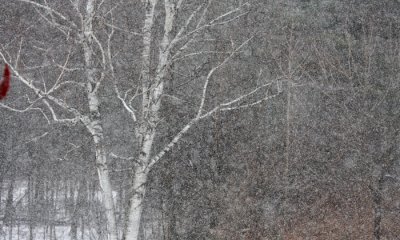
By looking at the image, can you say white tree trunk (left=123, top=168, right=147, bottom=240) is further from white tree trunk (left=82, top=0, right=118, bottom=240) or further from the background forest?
the background forest

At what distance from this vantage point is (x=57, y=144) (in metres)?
20.3

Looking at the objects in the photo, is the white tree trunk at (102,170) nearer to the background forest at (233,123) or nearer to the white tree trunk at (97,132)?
the white tree trunk at (97,132)

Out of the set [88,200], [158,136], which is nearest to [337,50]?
[158,136]

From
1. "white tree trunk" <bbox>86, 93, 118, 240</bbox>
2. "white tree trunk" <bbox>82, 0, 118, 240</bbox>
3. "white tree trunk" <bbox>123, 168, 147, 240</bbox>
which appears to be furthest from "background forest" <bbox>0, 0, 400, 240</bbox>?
"white tree trunk" <bbox>123, 168, 147, 240</bbox>

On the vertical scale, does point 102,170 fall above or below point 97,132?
below

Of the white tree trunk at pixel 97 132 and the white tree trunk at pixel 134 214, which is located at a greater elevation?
the white tree trunk at pixel 97 132

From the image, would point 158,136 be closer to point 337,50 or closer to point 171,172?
point 171,172

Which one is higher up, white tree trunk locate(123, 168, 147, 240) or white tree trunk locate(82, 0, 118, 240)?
white tree trunk locate(82, 0, 118, 240)

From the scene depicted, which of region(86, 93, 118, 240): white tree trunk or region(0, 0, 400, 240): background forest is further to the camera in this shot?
region(0, 0, 400, 240): background forest

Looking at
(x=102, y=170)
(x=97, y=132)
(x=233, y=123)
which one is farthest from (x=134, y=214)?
(x=233, y=123)

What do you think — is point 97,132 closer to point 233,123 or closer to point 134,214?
point 134,214

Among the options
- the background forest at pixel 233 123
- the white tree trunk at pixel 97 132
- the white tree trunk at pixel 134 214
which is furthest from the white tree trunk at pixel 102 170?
the background forest at pixel 233 123

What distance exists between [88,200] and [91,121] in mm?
14109

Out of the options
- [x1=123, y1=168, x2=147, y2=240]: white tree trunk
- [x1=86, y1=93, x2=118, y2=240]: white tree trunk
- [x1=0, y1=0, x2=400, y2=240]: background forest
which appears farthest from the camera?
[x1=0, y1=0, x2=400, y2=240]: background forest
